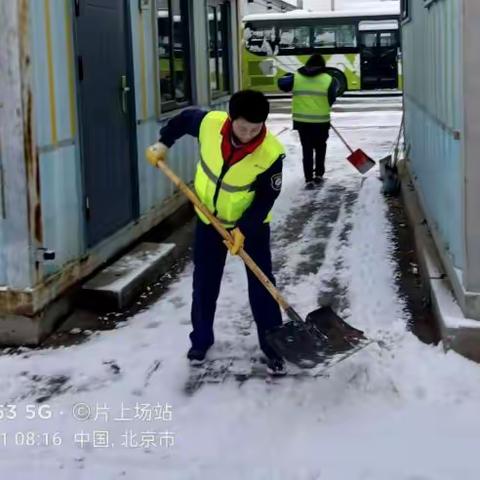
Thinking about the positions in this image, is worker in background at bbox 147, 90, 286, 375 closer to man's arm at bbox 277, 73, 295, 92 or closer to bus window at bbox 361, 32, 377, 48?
man's arm at bbox 277, 73, 295, 92

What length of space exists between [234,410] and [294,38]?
2393 centimetres

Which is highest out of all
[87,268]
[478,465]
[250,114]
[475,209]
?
[250,114]

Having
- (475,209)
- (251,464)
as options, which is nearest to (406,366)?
(475,209)

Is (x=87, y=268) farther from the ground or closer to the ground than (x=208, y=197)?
closer to the ground

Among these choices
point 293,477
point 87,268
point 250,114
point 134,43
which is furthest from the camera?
point 134,43

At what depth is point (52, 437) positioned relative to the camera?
421 centimetres

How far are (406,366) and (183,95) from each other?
552cm

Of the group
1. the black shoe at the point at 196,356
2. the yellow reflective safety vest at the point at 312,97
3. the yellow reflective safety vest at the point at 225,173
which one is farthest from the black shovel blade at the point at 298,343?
the yellow reflective safety vest at the point at 312,97

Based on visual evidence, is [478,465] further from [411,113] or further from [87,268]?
[411,113]

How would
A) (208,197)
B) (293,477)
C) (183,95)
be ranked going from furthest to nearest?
1. (183,95)
2. (208,197)
3. (293,477)

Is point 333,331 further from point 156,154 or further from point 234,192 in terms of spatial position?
point 156,154

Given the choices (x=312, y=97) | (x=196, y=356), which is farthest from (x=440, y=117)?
(x=312, y=97)

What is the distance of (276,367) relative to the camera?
16.2ft

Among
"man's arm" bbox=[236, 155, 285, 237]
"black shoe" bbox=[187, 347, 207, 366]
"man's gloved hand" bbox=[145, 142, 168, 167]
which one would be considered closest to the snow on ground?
"black shoe" bbox=[187, 347, 207, 366]
